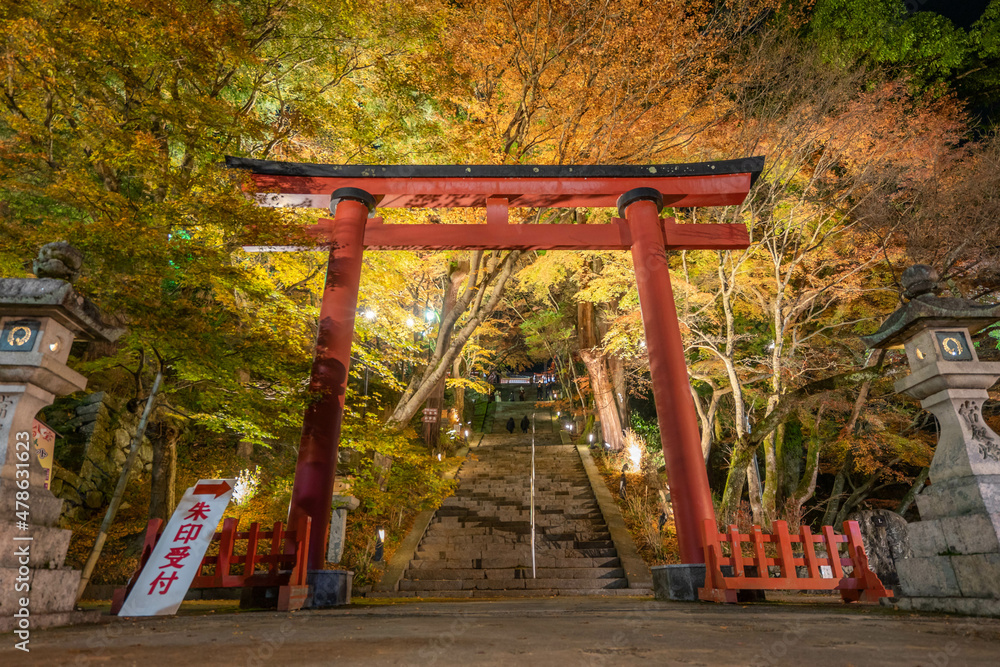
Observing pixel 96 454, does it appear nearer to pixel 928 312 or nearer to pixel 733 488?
pixel 733 488

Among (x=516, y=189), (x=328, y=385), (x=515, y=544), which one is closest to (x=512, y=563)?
(x=515, y=544)

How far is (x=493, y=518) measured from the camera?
43.8ft

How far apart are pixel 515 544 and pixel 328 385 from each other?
7000mm

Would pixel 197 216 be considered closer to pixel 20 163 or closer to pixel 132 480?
pixel 20 163

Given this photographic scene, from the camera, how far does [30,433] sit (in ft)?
13.1

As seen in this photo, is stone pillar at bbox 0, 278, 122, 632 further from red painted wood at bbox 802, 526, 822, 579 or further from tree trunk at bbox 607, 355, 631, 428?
tree trunk at bbox 607, 355, 631, 428

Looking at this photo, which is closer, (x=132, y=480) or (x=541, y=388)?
(x=132, y=480)

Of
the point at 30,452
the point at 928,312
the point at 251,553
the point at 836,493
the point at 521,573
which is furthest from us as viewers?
the point at 836,493

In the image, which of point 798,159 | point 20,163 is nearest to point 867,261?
point 798,159

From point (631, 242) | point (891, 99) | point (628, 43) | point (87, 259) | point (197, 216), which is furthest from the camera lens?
point (891, 99)

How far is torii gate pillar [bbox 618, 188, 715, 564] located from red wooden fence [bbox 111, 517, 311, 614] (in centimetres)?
473

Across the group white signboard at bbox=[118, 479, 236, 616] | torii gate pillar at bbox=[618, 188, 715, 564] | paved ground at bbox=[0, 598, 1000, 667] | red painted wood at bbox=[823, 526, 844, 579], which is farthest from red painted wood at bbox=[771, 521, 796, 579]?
white signboard at bbox=[118, 479, 236, 616]

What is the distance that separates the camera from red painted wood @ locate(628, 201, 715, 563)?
649 cm

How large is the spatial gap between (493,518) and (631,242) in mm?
8519
